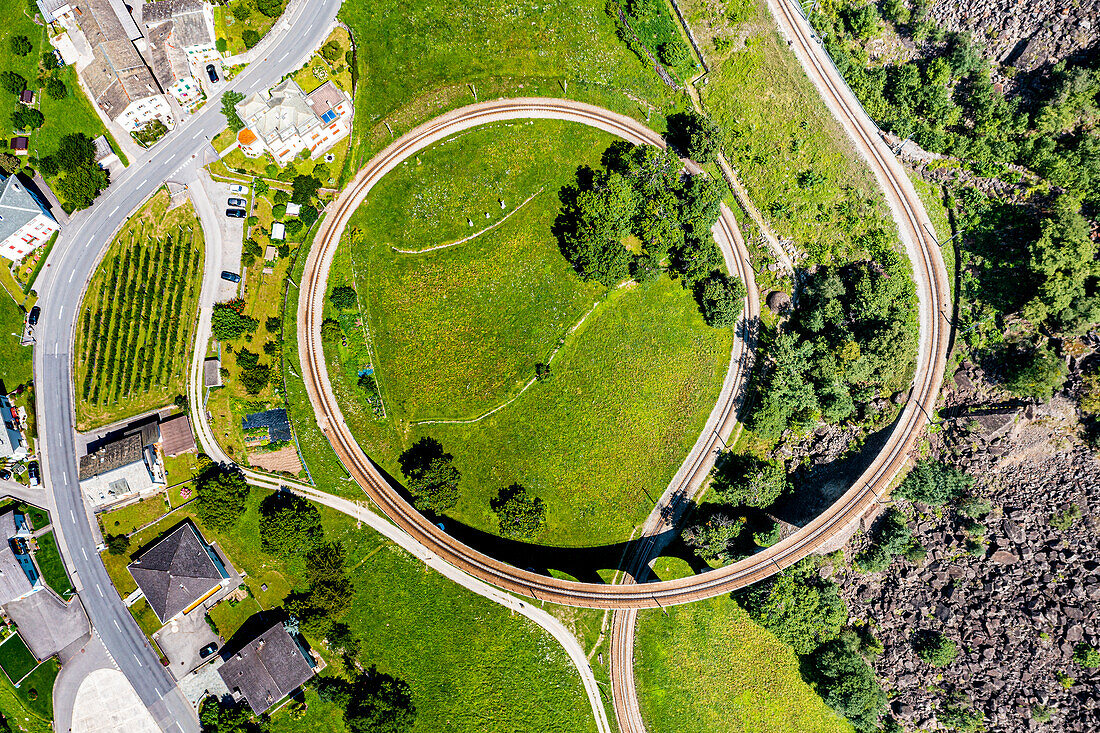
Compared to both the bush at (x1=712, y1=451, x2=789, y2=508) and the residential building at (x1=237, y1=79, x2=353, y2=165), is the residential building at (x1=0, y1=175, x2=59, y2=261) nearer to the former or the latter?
the residential building at (x1=237, y1=79, x2=353, y2=165)

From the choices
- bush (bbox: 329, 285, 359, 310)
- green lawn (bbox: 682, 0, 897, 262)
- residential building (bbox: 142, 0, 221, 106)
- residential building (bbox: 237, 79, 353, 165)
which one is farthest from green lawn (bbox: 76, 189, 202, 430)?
green lawn (bbox: 682, 0, 897, 262)

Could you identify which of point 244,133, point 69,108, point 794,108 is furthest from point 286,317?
point 794,108

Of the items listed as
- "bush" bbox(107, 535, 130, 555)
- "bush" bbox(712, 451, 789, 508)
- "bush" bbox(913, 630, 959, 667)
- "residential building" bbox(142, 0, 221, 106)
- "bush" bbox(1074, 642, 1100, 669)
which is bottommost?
"bush" bbox(1074, 642, 1100, 669)

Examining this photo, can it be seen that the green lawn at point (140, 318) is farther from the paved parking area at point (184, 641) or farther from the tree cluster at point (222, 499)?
the paved parking area at point (184, 641)

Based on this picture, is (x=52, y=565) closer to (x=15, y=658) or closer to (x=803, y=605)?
(x=15, y=658)

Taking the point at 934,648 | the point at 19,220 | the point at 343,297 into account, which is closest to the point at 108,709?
the point at 343,297
